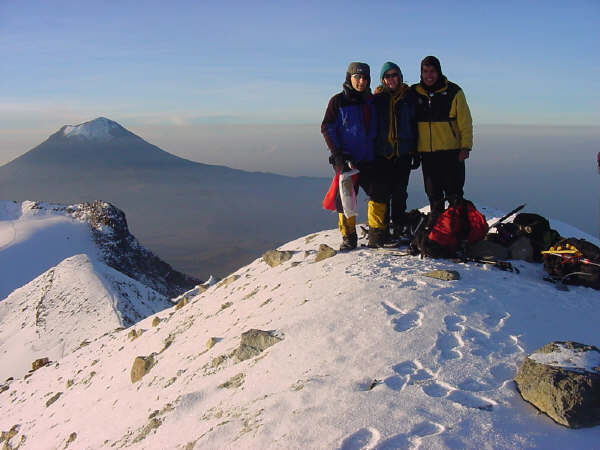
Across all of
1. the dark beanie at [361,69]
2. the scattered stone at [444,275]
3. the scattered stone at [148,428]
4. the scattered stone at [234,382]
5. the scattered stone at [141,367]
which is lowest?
the scattered stone at [141,367]

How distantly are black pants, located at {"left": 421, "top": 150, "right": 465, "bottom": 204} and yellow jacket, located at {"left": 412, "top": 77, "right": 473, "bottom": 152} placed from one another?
0.18 meters

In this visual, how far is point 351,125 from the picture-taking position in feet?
23.7

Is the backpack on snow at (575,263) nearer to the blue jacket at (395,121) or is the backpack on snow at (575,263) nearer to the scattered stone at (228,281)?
the blue jacket at (395,121)

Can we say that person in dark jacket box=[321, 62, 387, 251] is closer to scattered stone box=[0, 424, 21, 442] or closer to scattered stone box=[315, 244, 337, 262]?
scattered stone box=[315, 244, 337, 262]

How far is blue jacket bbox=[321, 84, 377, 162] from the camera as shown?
281 inches

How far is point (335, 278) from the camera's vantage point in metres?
6.96

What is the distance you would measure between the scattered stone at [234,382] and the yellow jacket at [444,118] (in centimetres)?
508

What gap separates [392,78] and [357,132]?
111 centimetres

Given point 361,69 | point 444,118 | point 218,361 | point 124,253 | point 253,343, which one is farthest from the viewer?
point 124,253

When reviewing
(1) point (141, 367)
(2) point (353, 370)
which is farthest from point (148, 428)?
(2) point (353, 370)

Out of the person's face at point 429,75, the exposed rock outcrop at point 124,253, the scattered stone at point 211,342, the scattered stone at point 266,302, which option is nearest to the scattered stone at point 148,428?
the scattered stone at point 211,342

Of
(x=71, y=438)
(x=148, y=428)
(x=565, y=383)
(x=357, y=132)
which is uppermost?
(x=357, y=132)

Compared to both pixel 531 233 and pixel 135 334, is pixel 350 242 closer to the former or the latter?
pixel 531 233

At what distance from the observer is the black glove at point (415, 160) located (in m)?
7.82
